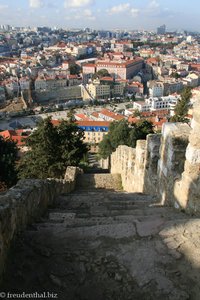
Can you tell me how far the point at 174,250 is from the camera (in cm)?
401

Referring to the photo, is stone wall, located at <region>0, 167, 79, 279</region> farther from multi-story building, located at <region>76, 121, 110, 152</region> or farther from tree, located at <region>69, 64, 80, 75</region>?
tree, located at <region>69, 64, 80, 75</region>

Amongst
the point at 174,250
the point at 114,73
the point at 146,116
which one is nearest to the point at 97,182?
the point at 174,250

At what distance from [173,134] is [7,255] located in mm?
4329

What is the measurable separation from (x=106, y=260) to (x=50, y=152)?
13.4m

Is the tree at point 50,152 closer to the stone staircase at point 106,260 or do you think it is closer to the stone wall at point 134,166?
the stone wall at point 134,166

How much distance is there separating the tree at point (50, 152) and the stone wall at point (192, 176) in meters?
11.0

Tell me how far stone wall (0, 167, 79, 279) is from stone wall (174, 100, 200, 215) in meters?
2.79

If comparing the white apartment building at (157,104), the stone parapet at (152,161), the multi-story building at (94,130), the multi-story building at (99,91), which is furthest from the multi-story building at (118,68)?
the stone parapet at (152,161)

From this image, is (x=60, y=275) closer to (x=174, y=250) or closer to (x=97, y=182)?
(x=174, y=250)

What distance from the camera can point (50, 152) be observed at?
1686 cm

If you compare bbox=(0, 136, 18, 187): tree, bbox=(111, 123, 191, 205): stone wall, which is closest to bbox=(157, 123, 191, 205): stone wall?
bbox=(111, 123, 191, 205): stone wall

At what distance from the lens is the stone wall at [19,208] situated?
3.49 metres

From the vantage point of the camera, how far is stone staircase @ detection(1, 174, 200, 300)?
3369mm

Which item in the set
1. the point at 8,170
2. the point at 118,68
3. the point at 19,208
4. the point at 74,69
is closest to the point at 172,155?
the point at 19,208
